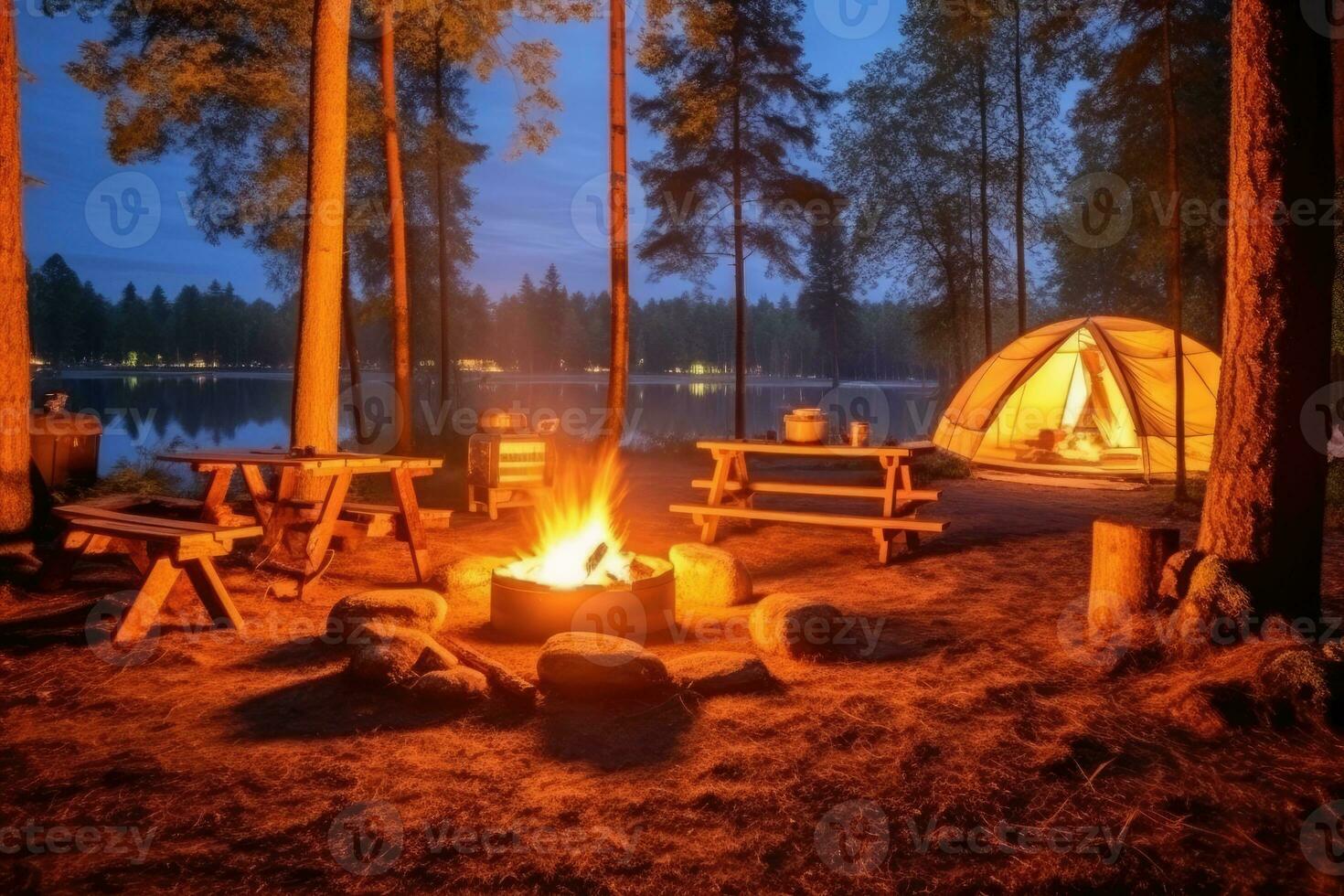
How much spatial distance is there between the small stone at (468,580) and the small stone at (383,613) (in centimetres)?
82

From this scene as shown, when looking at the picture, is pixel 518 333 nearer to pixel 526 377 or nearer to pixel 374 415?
pixel 526 377

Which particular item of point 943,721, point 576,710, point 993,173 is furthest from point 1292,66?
point 993,173

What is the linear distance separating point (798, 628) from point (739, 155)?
592 inches

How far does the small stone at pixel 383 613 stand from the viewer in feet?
15.9

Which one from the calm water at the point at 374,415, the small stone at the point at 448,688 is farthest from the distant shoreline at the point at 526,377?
the small stone at the point at 448,688

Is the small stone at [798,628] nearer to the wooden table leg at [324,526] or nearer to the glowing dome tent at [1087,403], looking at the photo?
the wooden table leg at [324,526]

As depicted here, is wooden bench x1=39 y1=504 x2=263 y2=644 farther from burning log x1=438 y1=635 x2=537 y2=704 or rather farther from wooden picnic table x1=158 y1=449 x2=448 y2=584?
burning log x1=438 y1=635 x2=537 y2=704

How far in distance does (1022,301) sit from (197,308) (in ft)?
386

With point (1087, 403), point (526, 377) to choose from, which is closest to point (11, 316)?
point (1087, 403)

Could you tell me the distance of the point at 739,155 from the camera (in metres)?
17.9

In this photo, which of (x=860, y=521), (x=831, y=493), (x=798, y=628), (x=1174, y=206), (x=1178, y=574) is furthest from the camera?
(x=1174, y=206)

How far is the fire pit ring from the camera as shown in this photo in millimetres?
4988

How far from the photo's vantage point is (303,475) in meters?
7.39

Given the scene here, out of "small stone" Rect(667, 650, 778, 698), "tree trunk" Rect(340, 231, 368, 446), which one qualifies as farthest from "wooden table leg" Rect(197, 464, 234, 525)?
"tree trunk" Rect(340, 231, 368, 446)
